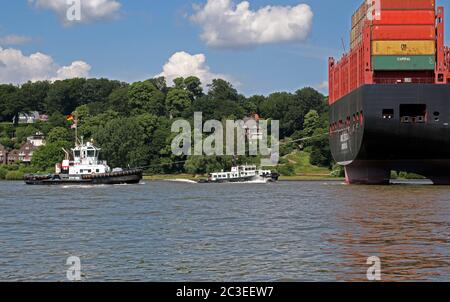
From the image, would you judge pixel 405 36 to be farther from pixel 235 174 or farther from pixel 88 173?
pixel 235 174

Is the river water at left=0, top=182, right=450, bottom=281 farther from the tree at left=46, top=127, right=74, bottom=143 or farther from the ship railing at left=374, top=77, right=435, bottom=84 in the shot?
the tree at left=46, top=127, right=74, bottom=143

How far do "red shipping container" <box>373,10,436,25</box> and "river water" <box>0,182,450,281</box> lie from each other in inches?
1091

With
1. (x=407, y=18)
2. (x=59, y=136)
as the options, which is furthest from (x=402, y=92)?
(x=59, y=136)

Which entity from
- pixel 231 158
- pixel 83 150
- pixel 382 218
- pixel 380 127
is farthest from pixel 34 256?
pixel 231 158

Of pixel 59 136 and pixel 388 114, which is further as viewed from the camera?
pixel 59 136

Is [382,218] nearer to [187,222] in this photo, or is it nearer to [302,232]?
[302,232]

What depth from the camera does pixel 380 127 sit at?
212 feet

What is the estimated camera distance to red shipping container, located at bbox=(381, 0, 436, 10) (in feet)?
225

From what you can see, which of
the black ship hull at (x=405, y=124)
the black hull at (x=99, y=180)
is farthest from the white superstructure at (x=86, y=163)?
the black ship hull at (x=405, y=124)

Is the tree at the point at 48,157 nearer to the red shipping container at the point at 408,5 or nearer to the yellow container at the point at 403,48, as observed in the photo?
the red shipping container at the point at 408,5

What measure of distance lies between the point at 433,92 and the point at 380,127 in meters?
5.31

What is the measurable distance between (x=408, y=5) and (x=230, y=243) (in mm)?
48111

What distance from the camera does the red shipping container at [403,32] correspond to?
67.1 m

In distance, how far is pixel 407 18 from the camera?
6800 cm
